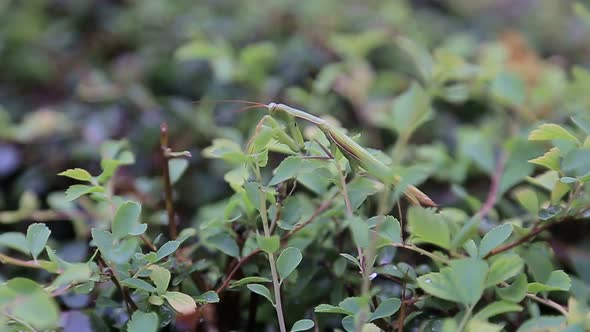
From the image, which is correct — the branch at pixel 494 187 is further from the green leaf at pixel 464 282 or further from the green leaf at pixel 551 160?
the green leaf at pixel 464 282

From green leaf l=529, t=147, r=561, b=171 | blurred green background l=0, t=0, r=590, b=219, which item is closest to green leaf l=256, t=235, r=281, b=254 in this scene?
green leaf l=529, t=147, r=561, b=171

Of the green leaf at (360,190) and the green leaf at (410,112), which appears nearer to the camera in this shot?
the green leaf at (360,190)

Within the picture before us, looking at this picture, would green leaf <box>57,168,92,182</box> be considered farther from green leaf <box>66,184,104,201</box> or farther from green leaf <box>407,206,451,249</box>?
green leaf <box>407,206,451,249</box>

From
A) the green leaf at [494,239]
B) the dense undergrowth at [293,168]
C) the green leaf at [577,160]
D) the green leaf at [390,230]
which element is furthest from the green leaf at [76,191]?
the green leaf at [577,160]

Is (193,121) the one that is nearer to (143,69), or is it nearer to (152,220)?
(143,69)

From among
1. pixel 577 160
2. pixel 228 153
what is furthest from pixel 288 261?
pixel 577 160
